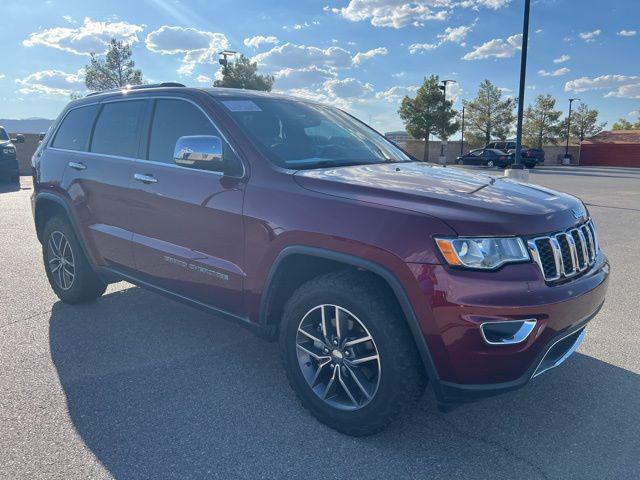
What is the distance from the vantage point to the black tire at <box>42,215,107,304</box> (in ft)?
14.8

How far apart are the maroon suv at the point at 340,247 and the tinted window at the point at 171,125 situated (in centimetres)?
1

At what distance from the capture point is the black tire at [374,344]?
2473 millimetres

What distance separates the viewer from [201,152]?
3094 mm

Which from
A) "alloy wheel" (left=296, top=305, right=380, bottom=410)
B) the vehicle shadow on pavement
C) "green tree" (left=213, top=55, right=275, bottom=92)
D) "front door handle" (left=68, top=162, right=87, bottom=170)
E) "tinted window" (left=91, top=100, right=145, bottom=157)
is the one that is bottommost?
the vehicle shadow on pavement

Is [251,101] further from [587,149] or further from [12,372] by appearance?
[587,149]

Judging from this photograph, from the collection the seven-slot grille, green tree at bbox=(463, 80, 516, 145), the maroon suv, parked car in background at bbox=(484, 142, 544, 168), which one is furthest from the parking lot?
green tree at bbox=(463, 80, 516, 145)

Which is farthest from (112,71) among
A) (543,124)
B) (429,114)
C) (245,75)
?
(543,124)

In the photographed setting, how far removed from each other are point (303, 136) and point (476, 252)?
1.66m

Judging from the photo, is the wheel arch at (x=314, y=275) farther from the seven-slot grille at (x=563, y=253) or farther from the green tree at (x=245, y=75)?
the green tree at (x=245, y=75)

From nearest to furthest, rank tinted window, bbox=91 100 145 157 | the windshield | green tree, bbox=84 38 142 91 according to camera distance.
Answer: the windshield < tinted window, bbox=91 100 145 157 < green tree, bbox=84 38 142 91

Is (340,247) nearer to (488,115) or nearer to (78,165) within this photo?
(78,165)

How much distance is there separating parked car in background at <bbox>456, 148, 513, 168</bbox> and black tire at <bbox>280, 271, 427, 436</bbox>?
3466 centimetres

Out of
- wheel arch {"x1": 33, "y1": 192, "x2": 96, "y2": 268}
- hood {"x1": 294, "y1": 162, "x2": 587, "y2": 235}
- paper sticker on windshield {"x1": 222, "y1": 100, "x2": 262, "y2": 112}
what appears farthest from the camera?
wheel arch {"x1": 33, "y1": 192, "x2": 96, "y2": 268}

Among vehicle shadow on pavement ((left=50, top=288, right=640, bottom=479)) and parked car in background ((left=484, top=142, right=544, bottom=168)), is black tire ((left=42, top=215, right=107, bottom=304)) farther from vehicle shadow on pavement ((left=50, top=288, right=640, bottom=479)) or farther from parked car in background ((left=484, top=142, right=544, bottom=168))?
parked car in background ((left=484, top=142, right=544, bottom=168))
